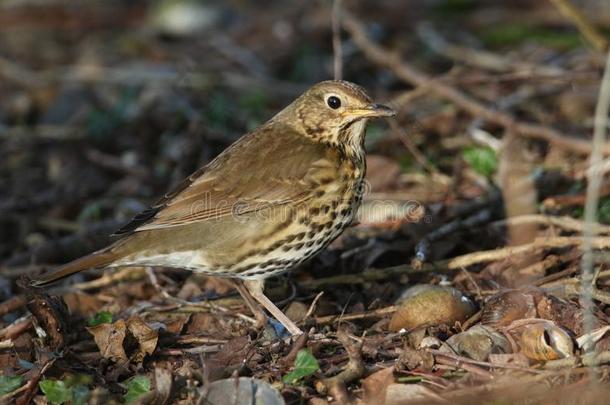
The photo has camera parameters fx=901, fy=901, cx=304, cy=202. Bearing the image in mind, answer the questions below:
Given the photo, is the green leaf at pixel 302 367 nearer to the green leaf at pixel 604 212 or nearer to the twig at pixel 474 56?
the green leaf at pixel 604 212

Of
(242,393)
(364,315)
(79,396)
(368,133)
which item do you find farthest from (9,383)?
(368,133)

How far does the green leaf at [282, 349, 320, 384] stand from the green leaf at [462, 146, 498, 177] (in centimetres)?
279

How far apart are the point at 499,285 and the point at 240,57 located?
16.3ft

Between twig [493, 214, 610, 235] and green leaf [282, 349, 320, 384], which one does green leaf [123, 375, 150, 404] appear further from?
twig [493, 214, 610, 235]

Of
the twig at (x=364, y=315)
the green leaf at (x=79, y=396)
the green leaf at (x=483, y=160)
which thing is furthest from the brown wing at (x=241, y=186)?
the green leaf at (x=483, y=160)

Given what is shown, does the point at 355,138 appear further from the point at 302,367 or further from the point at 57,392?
the point at 57,392

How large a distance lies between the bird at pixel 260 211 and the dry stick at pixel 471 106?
1.67m

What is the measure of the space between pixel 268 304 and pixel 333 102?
124 centimetres

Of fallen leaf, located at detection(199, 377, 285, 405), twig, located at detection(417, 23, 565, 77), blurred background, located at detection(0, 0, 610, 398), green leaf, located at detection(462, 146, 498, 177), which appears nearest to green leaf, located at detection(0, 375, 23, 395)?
blurred background, located at detection(0, 0, 610, 398)

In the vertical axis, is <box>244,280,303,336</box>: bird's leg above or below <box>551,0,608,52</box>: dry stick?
below

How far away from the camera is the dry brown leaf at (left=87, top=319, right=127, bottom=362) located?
15.0 ft

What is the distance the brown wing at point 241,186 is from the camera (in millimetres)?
5133

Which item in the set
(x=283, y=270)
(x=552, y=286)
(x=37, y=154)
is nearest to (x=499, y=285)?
(x=552, y=286)

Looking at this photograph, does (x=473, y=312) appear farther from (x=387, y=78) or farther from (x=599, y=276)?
(x=387, y=78)
